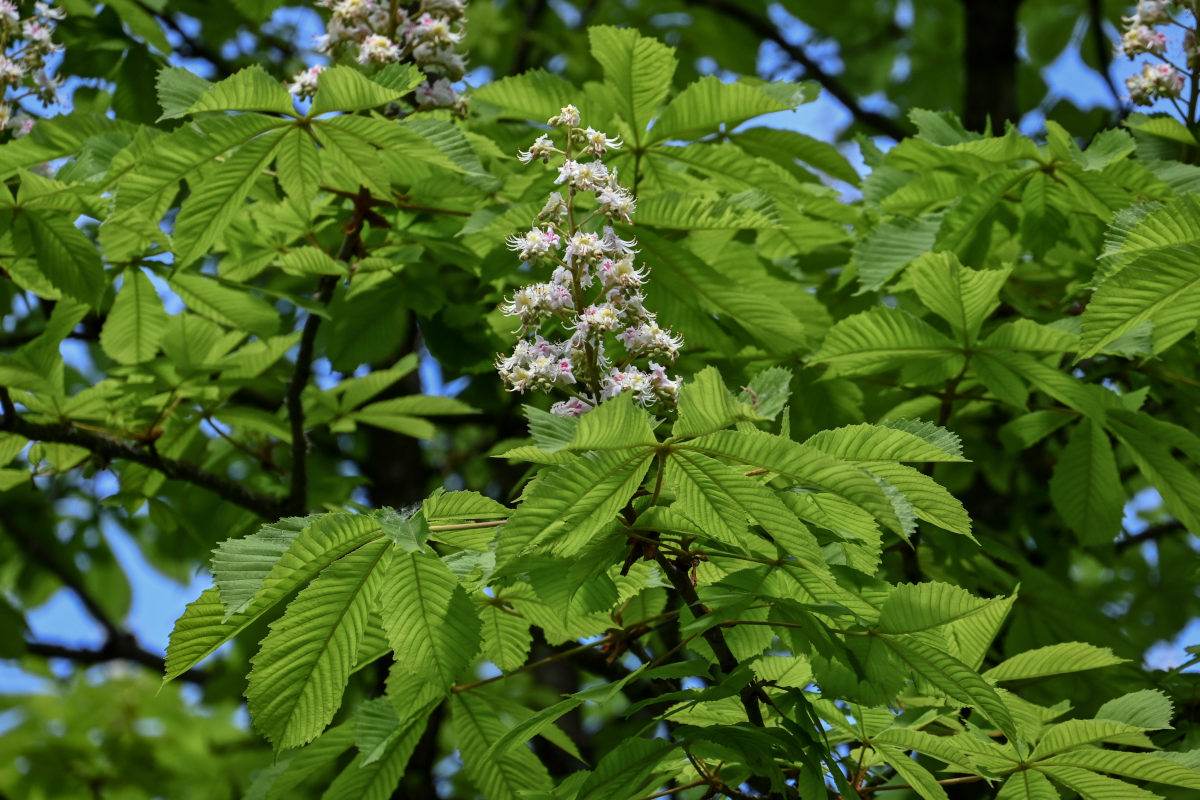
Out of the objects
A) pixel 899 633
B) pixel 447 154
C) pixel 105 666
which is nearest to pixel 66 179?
pixel 447 154

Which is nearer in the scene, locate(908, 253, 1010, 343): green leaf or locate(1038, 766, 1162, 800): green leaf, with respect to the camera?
locate(1038, 766, 1162, 800): green leaf

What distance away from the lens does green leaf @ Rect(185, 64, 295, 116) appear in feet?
6.74

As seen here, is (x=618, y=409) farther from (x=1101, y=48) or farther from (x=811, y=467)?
(x=1101, y=48)

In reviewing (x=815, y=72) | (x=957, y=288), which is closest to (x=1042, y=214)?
(x=957, y=288)

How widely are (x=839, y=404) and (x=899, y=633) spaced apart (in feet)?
3.50

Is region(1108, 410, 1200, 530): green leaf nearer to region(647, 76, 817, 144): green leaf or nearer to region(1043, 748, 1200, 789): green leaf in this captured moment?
region(1043, 748, 1200, 789): green leaf

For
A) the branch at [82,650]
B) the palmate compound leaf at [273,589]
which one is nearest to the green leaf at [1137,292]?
the palmate compound leaf at [273,589]

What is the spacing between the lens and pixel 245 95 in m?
2.10

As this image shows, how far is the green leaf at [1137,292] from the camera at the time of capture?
5.80ft

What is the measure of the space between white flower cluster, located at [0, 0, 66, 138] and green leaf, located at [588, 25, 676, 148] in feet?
5.19

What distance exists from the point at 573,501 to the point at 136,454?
2143 millimetres

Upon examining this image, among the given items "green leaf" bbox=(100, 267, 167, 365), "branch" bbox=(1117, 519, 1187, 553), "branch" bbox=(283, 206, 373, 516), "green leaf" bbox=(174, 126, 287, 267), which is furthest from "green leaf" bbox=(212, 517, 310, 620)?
"branch" bbox=(1117, 519, 1187, 553)

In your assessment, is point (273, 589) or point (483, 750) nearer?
point (273, 589)

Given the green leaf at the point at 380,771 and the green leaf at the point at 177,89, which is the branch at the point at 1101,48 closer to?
the green leaf at the point at 177,89
